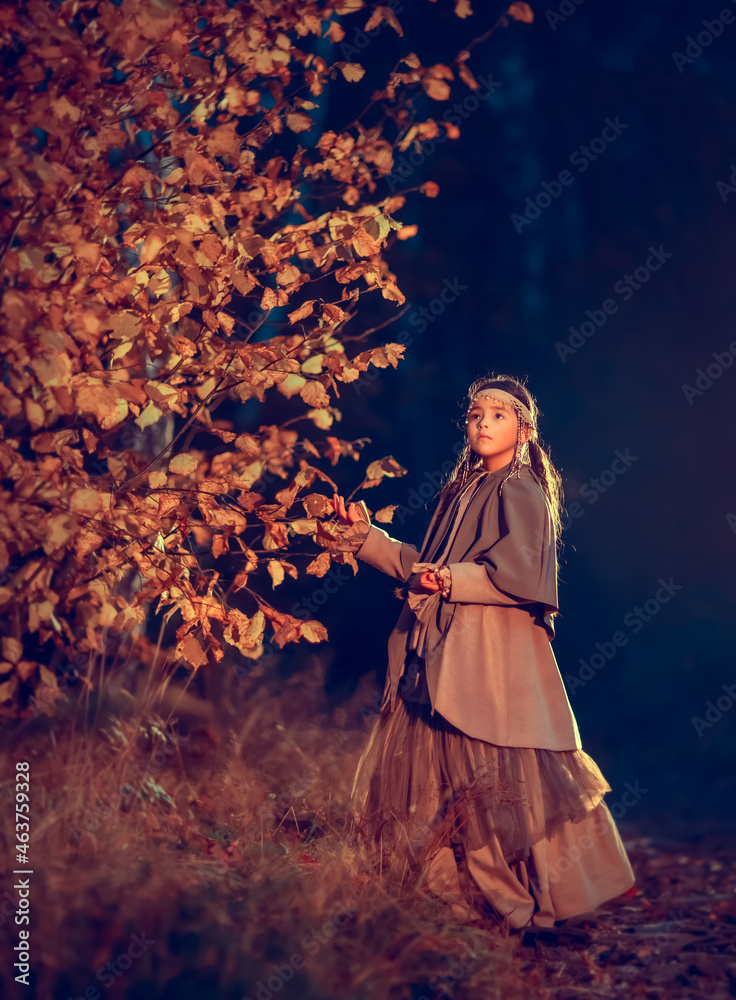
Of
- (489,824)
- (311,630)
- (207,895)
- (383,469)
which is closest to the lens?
(207,895)

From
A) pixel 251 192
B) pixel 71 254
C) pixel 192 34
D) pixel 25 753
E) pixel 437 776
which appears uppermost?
pixel 192 34

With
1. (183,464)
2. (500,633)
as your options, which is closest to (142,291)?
(183,464)

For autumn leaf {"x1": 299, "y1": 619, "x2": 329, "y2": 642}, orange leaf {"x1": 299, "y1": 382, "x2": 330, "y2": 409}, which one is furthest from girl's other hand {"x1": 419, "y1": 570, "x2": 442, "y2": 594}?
orange leaf {"x1": 299, "y1": 382, "x2": 330, "y2": 409}

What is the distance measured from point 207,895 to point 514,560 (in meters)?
1.60

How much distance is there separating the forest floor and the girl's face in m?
1.59

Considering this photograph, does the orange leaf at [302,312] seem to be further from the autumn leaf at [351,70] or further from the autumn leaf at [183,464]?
the autumn leaf at [351,70]

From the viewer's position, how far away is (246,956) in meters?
2.47

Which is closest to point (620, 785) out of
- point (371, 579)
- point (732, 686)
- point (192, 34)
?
point (732, 686)

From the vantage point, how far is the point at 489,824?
338cm

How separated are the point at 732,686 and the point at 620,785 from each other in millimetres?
960

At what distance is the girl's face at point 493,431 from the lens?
12.3 feet

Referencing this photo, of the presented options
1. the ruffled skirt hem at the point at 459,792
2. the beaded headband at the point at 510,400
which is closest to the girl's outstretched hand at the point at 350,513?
the beaded headband at the point at 510,400

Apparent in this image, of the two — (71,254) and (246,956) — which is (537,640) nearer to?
(246,956)

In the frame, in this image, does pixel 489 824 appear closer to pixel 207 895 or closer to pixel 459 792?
pixel 459 792
